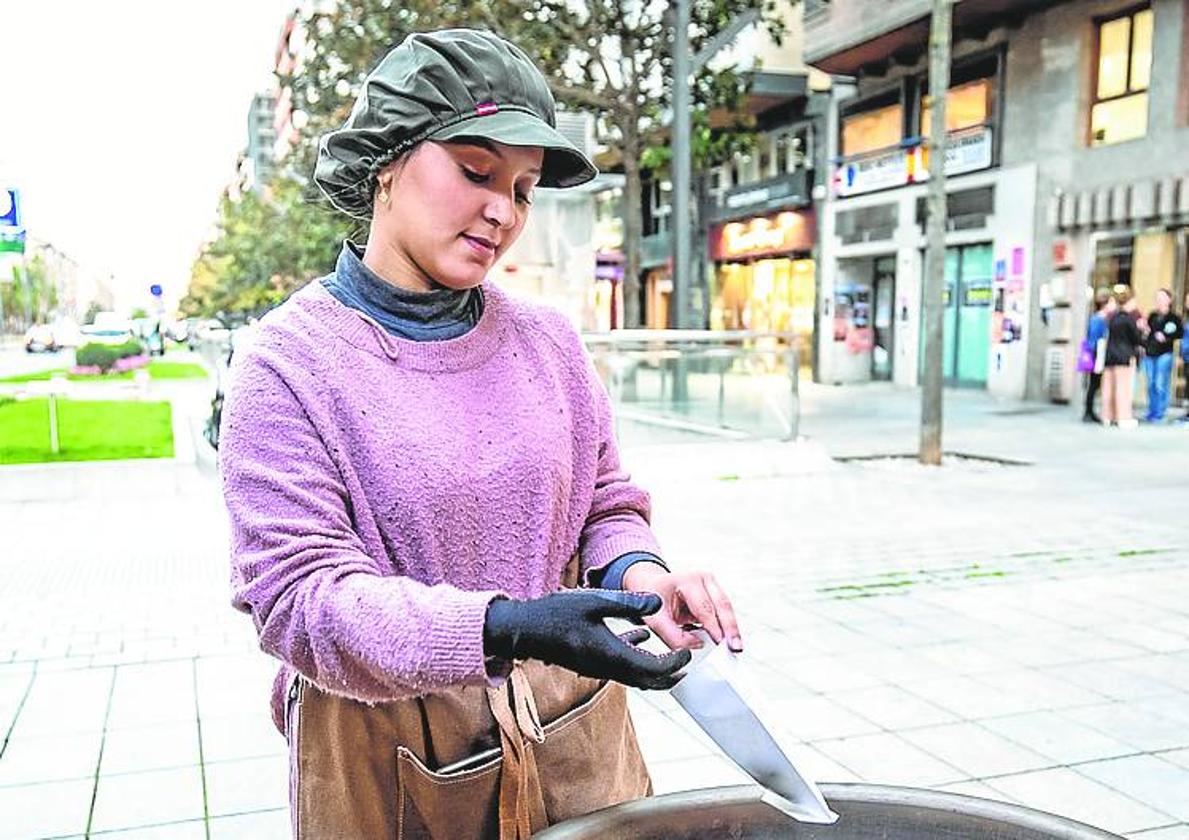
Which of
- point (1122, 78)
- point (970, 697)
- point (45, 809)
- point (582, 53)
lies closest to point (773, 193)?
point (1122, 78)

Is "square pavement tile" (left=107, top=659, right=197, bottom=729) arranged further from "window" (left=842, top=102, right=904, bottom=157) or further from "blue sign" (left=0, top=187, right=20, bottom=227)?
"window" (left=842, top=102, right=904, bottom=157)

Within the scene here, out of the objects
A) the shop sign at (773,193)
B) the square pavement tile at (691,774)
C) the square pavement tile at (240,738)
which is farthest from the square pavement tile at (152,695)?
the shop sign at (773,193)

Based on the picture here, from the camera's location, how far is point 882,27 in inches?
715

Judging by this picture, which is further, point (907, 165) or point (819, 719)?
point (907, 165)

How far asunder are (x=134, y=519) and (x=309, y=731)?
709 cm

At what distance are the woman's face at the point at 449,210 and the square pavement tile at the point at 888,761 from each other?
258 centimetres

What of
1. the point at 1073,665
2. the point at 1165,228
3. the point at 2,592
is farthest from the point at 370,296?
the point at 1165,228

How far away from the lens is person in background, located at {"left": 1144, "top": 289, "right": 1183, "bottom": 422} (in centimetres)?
1355

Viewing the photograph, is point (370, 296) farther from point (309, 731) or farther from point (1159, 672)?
point (1159, 672)

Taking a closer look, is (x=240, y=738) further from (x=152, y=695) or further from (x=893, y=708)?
(x=893, y=708)

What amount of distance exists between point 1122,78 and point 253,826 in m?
16.6

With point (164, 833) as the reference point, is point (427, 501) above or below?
above

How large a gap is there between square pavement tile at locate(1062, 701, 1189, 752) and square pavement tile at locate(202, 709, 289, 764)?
9.25ft

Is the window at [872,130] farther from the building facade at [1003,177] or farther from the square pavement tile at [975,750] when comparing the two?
the square pavement tile at [975,750]
